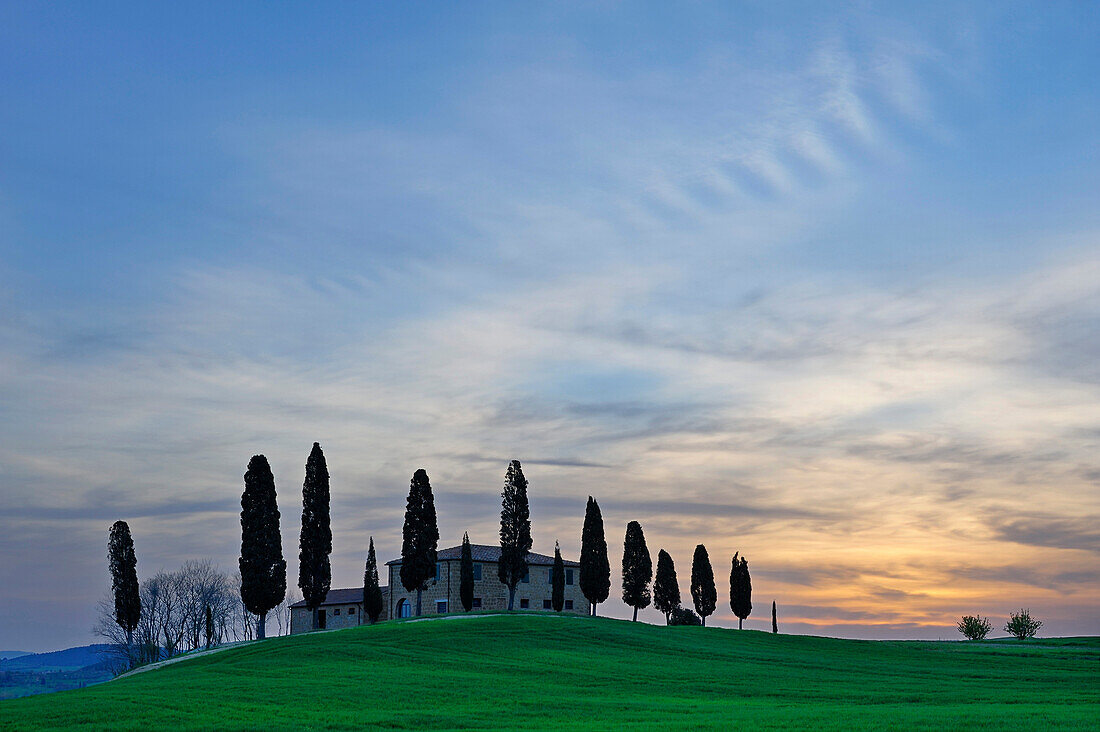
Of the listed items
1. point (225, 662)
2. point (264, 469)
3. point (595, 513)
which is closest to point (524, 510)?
point (595, 513)

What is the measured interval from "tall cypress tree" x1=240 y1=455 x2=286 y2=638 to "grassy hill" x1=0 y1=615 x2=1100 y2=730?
27.4ft

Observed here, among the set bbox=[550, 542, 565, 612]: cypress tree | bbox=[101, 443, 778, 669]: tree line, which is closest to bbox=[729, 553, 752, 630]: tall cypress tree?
bbox=[101, 443, 778, 669]: tree line

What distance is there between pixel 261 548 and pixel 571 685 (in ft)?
123

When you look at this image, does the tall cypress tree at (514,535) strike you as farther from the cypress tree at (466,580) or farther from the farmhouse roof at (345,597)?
the farmhouse roof at (345,597)

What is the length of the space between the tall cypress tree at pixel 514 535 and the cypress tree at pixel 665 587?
16656mm

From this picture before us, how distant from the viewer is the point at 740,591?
348ft

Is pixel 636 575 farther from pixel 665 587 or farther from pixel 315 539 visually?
pixel 315 539

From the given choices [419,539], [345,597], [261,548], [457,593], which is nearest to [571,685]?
[261,548]

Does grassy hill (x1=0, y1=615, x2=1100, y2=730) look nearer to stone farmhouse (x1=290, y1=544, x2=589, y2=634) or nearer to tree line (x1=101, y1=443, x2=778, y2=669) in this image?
tree line (x1=101, y1=443, x2=778, y2=669)

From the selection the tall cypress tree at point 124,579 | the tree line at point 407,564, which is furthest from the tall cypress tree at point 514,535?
the tall cypress tree at point 124,579

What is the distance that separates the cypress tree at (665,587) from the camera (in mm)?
101562

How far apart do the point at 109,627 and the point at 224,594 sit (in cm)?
1699

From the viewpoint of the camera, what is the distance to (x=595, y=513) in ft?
314

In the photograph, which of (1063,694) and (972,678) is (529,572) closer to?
(972,678)
